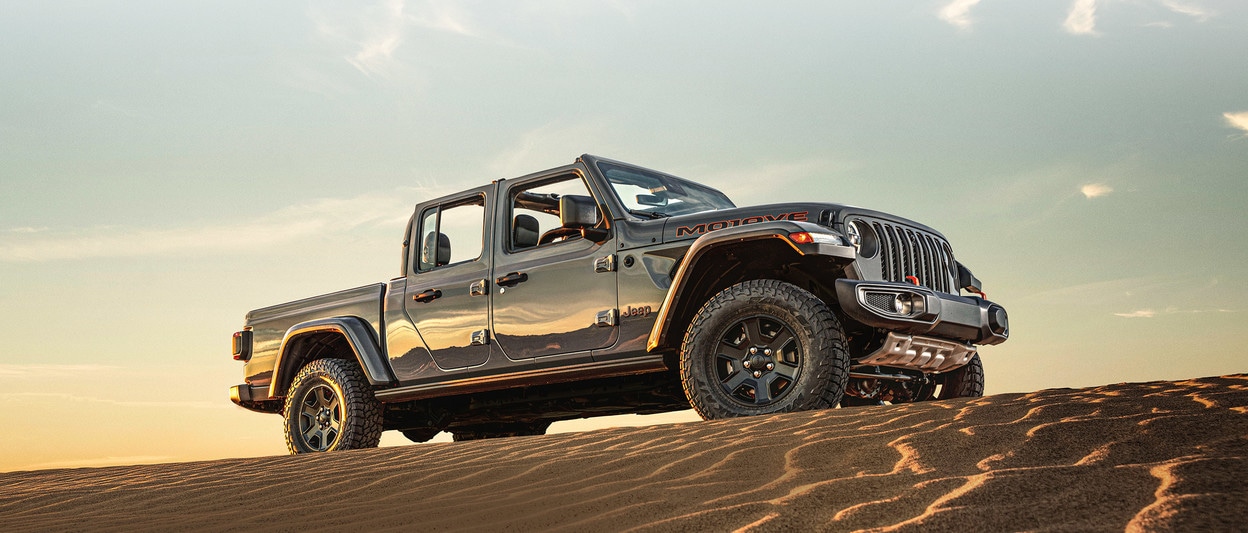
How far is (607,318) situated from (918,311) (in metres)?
2.01

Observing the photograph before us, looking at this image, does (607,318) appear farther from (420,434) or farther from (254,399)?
(254,399)

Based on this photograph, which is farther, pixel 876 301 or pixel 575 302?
pixel 575 302

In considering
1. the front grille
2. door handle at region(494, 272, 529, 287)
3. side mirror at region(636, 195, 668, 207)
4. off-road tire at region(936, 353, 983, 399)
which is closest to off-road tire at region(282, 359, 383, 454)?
door handle at region(494, 272, 529, 287)

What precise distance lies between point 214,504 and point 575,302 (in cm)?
279

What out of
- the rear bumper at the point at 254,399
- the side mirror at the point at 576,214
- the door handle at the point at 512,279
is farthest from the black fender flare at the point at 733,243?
the rear bumper at the point at 254,399

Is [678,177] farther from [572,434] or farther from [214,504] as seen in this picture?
[214,504]

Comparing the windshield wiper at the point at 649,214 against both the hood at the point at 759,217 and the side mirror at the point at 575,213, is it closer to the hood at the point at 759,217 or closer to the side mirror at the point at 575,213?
the hood at the point at 759,217

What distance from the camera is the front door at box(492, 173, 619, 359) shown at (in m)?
7.22

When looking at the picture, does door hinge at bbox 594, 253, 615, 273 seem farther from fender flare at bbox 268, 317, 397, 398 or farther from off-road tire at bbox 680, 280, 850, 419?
fender flare at bbox 268, 317, 397, 398

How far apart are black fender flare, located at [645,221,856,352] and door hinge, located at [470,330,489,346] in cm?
152

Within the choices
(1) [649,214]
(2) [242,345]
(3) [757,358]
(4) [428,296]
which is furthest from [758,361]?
(2) [242,345]

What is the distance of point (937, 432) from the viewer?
4.87 m

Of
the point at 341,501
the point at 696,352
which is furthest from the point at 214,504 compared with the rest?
the point at 696,352

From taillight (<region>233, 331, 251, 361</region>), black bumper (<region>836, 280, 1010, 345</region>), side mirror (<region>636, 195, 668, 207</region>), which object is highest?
side mirror (<region>636, 195, 668, 207</region>)
